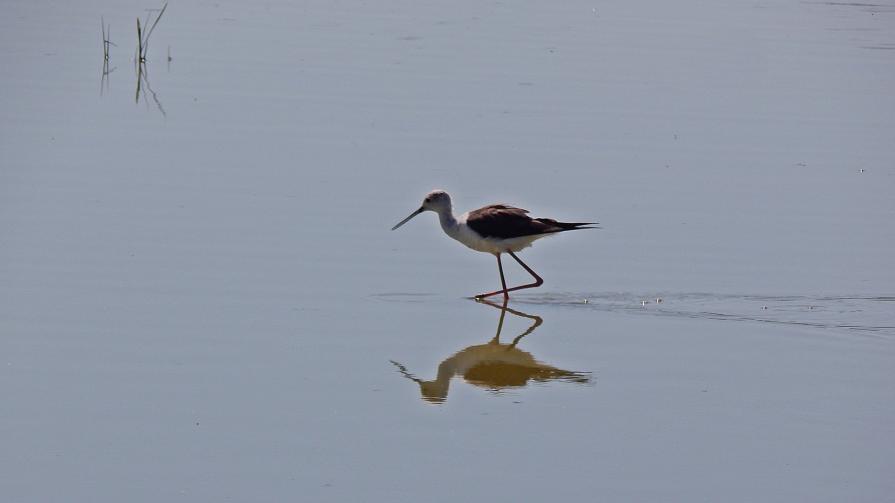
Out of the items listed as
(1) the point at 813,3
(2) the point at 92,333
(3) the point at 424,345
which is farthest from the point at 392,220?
(1) the point at 813,3

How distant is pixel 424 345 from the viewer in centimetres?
788

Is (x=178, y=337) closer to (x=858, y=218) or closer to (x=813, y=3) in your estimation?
(x=858, y=218)

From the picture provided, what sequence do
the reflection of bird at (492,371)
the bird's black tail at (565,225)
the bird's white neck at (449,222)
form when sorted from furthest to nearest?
the bird's white neck at (449,222) < the bird's black tail at (565,225) < the reflection of bird at (492,371)

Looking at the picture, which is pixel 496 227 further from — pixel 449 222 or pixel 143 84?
pixel 143 84

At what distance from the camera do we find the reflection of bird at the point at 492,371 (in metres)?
7.22

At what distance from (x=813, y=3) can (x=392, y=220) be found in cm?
1056

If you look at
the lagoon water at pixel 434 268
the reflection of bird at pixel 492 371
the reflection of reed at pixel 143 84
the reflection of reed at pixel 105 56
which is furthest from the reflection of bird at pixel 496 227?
the reflection of reed at pixel 105 56

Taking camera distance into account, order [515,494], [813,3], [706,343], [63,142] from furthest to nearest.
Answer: [813,3], [63,142], [706,343], [515,494]

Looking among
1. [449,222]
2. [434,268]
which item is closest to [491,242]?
[449,222]

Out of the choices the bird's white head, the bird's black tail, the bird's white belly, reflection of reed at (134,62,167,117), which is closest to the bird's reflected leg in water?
the bird's white belly

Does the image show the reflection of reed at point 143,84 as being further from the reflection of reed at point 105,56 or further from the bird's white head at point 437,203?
the bird's white head at point 437,203

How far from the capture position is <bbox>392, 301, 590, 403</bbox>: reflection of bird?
7.22m

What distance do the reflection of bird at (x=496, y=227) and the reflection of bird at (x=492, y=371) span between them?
1.34m

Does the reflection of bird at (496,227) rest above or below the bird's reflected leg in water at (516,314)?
above
